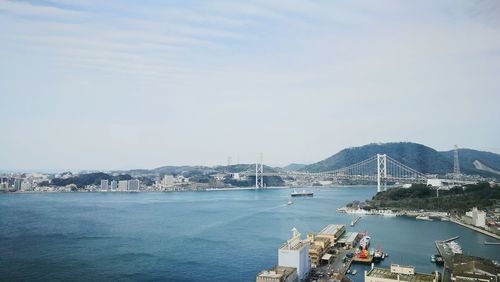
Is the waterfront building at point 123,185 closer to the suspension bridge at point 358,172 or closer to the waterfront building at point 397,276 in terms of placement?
the suspension bridge at point 358,172

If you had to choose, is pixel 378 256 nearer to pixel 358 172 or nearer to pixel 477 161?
pixel 358 172

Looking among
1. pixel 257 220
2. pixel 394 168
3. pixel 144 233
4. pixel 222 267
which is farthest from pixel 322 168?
pixel 222 267

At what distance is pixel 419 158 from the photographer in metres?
37.4

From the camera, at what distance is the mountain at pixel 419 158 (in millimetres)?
34688

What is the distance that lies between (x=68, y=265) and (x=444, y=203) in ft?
38.9

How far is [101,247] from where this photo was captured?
893 centimetres

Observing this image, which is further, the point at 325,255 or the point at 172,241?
the point at 172,241

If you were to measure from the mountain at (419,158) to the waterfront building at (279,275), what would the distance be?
1090 inches

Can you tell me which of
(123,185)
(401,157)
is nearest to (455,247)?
(123,185)

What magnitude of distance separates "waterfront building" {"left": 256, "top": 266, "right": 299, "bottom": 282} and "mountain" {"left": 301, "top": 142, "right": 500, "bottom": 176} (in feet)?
90.9

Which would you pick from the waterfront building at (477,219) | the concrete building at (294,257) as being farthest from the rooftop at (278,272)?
the waterfront building at (477,219)

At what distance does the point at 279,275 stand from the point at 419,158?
3464 cm

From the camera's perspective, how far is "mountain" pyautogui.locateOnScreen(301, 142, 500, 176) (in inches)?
1366

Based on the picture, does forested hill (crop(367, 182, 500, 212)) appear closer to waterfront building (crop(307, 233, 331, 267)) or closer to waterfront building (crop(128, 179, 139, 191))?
waterfront building (crop(307, 233, 331, 267))
